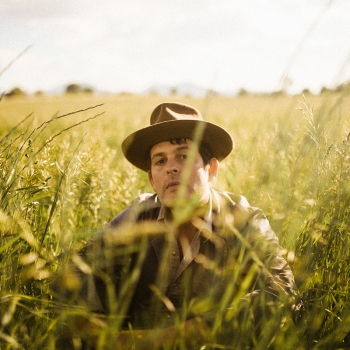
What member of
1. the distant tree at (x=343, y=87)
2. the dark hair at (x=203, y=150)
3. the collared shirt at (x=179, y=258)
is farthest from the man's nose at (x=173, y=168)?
the distant tree at (x=343, y=87)

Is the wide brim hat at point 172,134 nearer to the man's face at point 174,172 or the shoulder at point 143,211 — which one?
the man's face at point 174,172

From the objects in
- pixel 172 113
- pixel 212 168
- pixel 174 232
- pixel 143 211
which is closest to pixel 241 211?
pixel 174 232

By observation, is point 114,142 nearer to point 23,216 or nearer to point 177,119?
point 177,119

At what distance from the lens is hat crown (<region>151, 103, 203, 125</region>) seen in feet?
8.04

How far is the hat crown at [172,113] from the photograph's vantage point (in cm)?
245

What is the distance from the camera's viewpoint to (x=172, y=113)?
2.46 m

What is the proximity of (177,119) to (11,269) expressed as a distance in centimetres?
134

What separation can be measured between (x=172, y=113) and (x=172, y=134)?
18 centimetres

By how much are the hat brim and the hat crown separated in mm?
113

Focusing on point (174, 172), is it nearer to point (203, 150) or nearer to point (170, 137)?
point (170, 137)

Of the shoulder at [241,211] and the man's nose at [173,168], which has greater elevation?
the man's nose at [173,168]

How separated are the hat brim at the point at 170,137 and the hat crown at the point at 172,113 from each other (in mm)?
113

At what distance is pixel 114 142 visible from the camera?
21.7 feet

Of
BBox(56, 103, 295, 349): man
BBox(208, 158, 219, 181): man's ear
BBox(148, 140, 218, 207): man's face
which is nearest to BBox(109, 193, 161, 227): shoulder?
BBox(56, 103, 295, 349): man
